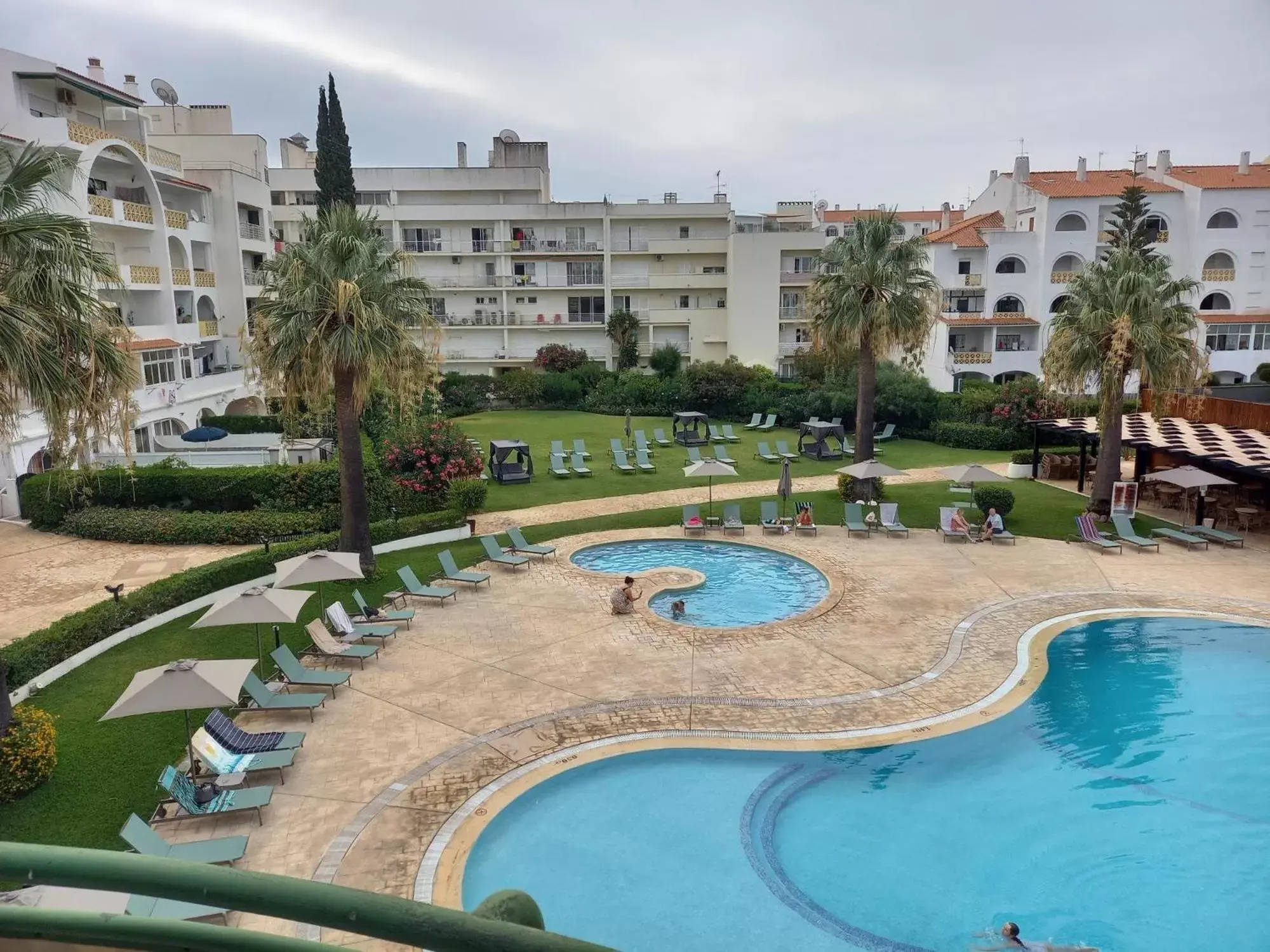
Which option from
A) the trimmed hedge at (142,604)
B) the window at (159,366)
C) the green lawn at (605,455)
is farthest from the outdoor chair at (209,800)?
the window at (159,366)

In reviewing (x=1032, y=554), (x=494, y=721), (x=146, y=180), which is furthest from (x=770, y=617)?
(x=146, y=180)

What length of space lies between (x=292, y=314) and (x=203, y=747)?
9.52 meters

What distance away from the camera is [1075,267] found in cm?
5275

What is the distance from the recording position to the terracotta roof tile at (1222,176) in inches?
2029

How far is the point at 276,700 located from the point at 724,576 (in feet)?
36.5

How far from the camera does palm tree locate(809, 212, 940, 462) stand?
25.7 metres

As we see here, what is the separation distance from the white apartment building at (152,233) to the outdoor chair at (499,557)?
46.1 feet

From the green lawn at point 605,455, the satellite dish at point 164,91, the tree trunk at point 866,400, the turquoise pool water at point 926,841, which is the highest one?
the satellite dish at point 164,91

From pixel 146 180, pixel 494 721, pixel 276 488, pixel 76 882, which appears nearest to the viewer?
pixel 76 882

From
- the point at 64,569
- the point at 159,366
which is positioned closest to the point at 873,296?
the point at 64,569

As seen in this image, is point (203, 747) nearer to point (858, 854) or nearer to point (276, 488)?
point (858, 854)

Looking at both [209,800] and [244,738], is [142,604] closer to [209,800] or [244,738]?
[244,738]

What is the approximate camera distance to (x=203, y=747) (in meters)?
11.1

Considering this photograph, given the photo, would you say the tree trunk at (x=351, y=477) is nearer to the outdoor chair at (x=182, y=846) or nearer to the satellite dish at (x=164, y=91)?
the outdoor chair at (x=182, y=846)
